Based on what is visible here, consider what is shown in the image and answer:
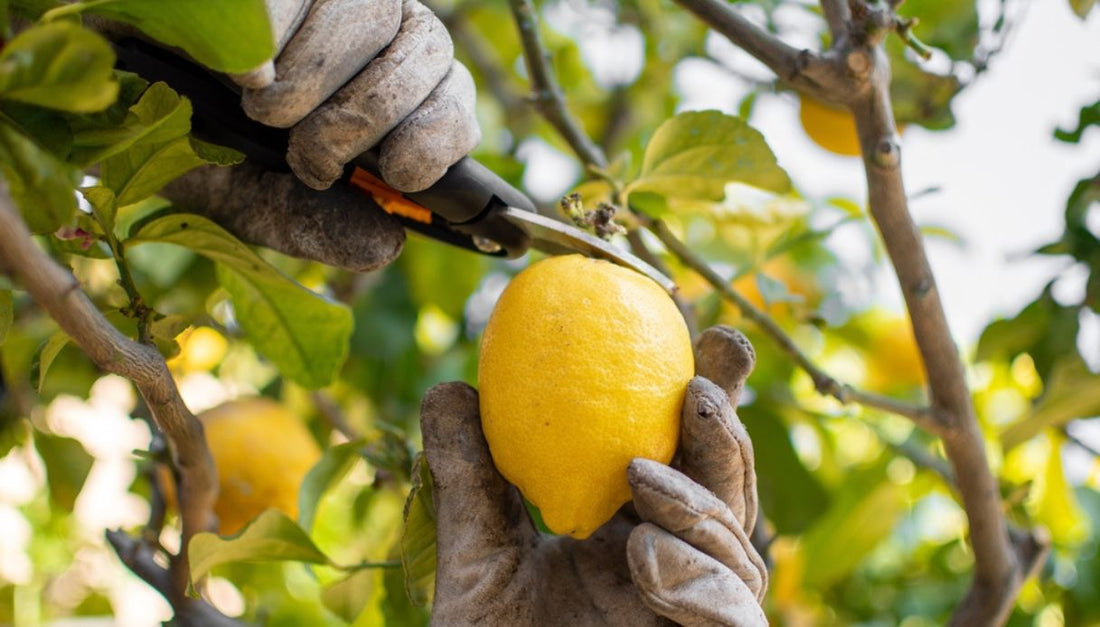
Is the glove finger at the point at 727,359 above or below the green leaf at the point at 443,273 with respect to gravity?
above


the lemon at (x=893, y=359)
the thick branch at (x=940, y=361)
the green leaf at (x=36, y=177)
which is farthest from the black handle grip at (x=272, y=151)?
the lemon at (x=893, y=359)

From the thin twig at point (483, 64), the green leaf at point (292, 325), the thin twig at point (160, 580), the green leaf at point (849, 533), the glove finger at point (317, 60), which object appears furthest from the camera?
the thin twig at point (483, 64)

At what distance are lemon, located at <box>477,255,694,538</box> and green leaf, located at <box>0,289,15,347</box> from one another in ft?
1.02

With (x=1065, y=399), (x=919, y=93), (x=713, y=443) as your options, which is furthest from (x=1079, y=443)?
(x=713, y=443)

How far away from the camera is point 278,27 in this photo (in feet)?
1.86

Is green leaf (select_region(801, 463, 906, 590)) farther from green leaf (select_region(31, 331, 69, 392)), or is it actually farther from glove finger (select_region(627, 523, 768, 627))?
green leaf (select_region(31, 331, 69, 392))

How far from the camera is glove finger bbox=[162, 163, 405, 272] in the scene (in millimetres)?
675

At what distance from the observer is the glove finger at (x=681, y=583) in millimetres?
557

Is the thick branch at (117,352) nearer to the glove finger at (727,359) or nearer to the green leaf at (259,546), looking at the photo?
the green leaf at (259,546)

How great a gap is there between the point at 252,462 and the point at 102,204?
42 centimetres

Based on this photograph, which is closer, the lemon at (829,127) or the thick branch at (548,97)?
the thick branch at (548,97)

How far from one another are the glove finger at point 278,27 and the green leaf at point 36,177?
0.10 meters

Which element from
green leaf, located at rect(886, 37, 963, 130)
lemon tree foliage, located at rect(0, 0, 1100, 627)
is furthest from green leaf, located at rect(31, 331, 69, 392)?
green leaf, located at rect(886, 37, 963, 130)

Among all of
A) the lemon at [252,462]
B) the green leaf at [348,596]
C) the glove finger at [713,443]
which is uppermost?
the glove finger at [713,443]
